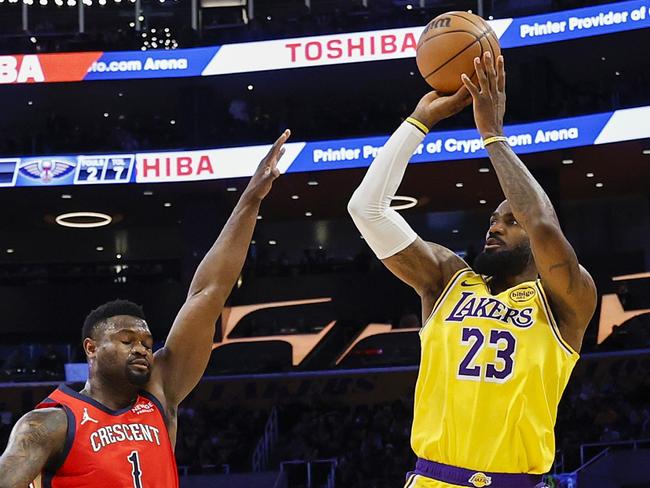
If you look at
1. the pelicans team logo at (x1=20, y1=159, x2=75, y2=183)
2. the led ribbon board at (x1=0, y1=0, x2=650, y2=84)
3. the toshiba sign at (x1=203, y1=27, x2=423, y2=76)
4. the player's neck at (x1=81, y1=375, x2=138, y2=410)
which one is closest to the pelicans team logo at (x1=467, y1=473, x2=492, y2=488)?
the player's neck at (x1=81, y1=375, x2=138, y2=410)

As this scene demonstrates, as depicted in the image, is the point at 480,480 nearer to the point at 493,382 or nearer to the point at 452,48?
the point at 493,382

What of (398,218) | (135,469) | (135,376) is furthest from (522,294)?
(135,469)

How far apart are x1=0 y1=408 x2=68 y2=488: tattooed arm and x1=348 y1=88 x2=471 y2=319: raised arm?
5.21 feet

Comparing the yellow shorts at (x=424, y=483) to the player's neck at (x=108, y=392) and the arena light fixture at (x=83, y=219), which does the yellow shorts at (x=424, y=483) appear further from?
the arena light fixture at (x=83, y=219)

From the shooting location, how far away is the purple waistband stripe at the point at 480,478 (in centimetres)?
473

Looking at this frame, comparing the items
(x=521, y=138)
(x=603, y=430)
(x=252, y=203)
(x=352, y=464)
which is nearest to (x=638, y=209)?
(x=521, y=138)

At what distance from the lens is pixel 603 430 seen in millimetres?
20609

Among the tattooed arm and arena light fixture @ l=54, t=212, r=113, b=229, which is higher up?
arena light fixture @ l=54, t=212, r=113, b=229

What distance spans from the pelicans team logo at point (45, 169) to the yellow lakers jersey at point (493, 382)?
20.7m

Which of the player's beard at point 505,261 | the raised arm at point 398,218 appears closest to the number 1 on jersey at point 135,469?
the raised arm at point 398,218

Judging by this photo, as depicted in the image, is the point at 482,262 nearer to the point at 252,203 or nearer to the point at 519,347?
the point at 519,347

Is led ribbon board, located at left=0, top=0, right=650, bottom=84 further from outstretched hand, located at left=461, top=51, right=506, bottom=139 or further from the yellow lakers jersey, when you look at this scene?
the yellow lakers jersey

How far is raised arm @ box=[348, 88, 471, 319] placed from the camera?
16.9ft

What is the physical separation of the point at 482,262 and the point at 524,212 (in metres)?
0.39
